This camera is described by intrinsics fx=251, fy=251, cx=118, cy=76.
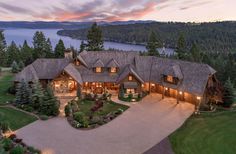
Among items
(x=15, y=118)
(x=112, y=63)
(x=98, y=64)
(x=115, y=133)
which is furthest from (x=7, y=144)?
(x=112, y=63)

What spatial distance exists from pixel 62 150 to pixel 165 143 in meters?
9.68

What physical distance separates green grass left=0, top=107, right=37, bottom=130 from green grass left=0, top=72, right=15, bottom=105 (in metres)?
3.93

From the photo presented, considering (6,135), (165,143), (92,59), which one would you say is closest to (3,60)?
(92,59)

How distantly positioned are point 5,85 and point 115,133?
27.2 meters

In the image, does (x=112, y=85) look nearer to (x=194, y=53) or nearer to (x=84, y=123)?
(x=84, y=123)

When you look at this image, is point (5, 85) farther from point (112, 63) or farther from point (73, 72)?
point (112, 63)

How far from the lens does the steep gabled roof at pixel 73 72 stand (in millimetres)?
38388

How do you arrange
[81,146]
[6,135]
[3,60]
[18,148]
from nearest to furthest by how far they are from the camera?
[18,148], [81,146], [6,135], [3,60]

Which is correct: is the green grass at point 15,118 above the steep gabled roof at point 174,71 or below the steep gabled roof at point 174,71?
below

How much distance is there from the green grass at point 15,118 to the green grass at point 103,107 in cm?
665

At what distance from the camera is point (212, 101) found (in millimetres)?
35625

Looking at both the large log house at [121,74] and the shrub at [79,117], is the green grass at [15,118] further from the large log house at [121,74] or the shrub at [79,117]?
Result: the large log house at [121,74]

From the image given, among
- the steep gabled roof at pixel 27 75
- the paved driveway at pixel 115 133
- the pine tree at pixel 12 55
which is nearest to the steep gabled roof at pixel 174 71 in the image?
the paved driveway at pixel 115 133

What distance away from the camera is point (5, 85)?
44625mm
